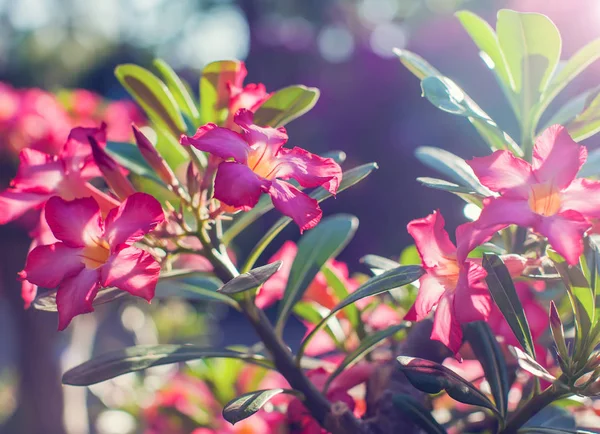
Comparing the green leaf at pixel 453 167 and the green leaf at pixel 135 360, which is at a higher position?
the green leaf at pixel 453 167

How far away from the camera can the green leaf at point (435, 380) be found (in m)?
0.47

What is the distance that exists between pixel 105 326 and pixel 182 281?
2729 millimetres

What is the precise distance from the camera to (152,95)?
67 centimetres

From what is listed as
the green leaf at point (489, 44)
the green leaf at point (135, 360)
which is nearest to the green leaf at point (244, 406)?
the green leaf at point (135, 360)

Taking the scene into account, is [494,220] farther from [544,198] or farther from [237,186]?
[237,186]

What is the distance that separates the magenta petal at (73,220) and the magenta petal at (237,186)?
0.46 ft

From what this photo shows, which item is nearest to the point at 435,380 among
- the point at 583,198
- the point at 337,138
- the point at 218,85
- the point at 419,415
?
the point at 419,415

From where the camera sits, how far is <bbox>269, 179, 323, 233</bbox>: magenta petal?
0.47 m

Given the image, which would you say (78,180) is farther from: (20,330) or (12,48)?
(12,48)

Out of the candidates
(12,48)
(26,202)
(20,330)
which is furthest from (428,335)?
(12,48)

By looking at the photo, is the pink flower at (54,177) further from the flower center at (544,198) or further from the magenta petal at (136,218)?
the flower center at (544,198)

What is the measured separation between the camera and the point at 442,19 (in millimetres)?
4504

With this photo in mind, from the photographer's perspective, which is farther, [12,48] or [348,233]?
[12,48]

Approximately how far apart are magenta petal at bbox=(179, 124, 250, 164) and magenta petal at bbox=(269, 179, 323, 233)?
0.04 metres
